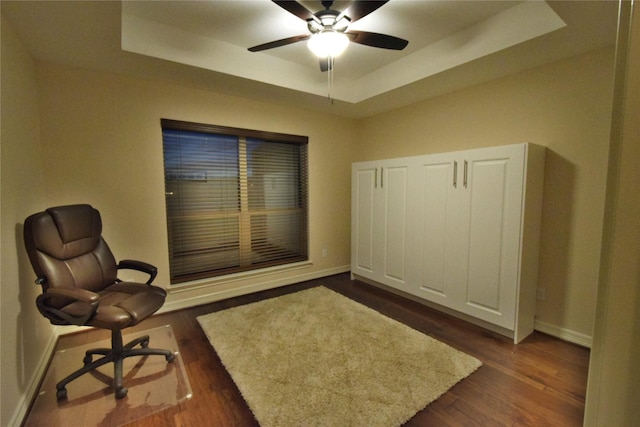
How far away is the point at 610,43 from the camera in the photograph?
6.98ft

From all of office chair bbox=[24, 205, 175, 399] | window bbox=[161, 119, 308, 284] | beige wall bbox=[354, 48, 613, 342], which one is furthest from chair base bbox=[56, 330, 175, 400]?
beige wall bbox=[354, 48, 613, 342]

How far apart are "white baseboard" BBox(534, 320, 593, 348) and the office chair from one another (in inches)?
120

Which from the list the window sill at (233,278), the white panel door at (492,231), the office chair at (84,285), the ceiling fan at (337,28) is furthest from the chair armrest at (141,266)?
the white panel door at (492,231)

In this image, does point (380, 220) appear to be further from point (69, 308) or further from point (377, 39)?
point (69, 308)

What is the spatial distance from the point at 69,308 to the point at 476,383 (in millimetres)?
2603

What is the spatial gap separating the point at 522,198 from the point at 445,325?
1283 mm

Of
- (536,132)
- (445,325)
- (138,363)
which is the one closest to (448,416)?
(445,325)

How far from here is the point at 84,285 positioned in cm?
204

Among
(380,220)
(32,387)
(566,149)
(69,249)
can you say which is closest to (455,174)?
(566,149)

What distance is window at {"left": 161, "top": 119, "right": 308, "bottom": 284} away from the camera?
3129mm

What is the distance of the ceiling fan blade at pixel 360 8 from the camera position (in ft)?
5.32

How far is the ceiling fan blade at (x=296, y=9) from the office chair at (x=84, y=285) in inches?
77.2

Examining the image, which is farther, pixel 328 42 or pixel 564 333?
pixel 564 333

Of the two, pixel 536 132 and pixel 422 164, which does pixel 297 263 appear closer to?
pixel 422 164
